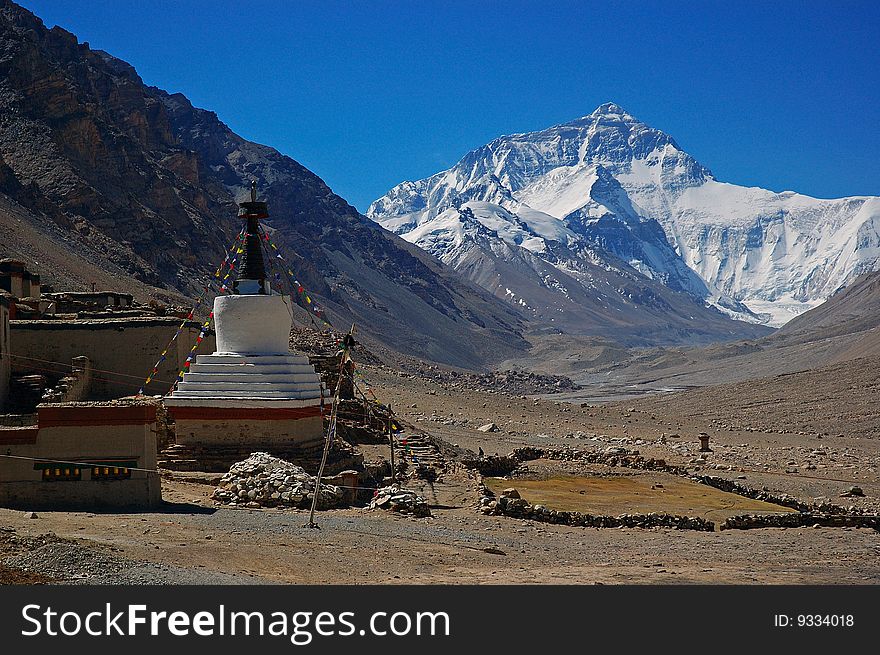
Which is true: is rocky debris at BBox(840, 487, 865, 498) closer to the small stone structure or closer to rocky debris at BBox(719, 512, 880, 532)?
rocky debris at BBox(719, 512, 880, 532)

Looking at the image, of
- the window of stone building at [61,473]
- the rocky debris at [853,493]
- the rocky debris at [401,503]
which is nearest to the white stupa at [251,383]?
the rocky debris at [401,503]

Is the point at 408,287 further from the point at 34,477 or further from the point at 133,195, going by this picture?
the point at 34,477

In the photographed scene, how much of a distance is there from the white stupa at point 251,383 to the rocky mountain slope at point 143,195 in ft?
112

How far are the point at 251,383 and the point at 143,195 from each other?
67169 millimetres

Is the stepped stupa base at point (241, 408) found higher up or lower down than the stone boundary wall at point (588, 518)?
higher up

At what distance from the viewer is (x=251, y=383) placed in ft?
62.7

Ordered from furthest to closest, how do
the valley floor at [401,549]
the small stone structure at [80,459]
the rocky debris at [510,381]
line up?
the rocky debris at [510,381] → the small stone structure at [80,459] → the valley floor at [401,549]

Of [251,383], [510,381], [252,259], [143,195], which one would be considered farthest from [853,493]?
[510,381]

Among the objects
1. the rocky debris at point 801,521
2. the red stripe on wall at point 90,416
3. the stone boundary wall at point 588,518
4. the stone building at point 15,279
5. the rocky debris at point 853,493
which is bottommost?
the rocky debris at point 853,493

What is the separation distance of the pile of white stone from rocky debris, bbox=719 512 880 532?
20.4 ft

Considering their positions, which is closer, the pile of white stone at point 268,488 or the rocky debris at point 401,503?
the pile of white stone at point 268,488

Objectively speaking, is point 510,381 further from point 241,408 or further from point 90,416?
point 90,416

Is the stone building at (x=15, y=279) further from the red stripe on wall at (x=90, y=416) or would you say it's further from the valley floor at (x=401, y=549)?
the red stripe on wall at (x=90, y=416)

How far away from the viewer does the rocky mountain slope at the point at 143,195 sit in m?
67.5
